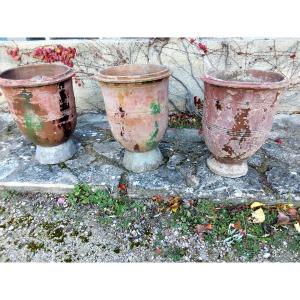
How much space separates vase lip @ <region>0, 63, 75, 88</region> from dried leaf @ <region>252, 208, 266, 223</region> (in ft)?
6.67

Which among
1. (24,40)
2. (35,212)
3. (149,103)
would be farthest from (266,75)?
(24,40)

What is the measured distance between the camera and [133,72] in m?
3.06

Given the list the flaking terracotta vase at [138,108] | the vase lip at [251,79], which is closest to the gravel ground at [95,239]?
the flaking terracotta vase at [138,108]

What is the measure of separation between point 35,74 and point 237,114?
2122 mm

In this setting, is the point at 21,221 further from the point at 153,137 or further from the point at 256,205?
the point at 256,205

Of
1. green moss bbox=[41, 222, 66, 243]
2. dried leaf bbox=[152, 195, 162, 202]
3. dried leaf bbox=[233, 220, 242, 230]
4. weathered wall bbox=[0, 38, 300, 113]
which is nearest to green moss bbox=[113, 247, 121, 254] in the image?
green moss bbox=[41, 222, 66, 243]

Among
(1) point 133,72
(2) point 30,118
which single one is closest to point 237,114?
(1) point 133,72

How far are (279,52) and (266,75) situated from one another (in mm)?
1263

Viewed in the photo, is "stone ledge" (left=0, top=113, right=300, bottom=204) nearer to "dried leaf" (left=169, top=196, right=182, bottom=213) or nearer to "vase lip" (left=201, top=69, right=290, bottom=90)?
"dried leaf" (left=169, top=196, right=182, bottom=213)

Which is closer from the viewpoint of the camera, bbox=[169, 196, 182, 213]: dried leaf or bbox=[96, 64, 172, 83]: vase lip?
bbox=[96, 64, 172, 83]: vase lip

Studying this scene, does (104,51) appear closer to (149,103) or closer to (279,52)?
(149,103)

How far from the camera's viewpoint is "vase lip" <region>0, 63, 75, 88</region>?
2.71m

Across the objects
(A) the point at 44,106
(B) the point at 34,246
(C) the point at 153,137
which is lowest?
(B) the point at 34,246

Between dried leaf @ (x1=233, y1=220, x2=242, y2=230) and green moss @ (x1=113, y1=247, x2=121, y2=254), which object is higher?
dried leaf @ (x1=233, y1=220, x2=242, y2=230)
